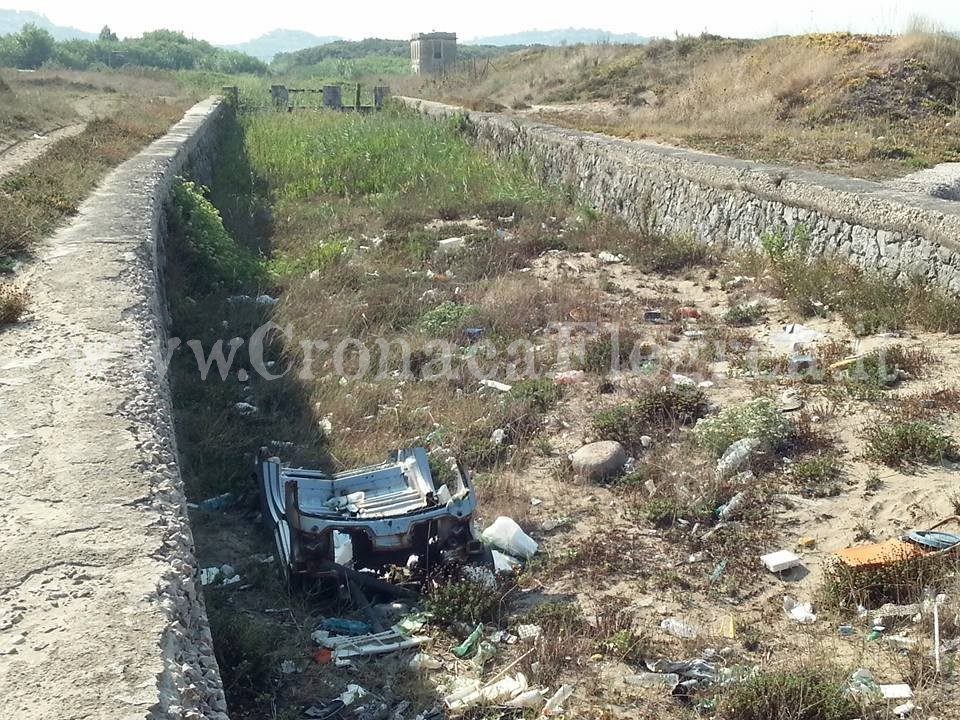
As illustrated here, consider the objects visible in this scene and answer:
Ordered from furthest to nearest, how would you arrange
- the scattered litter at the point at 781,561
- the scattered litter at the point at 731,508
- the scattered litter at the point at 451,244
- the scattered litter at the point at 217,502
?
1. the scattered litter at the point at 451,244
2. the scattered litter at the point at 217,502
3. the scattered litter at the point at 731,508
4. the scattered litter at the point at 781,561

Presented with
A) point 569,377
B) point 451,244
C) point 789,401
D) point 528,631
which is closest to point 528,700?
point 528,631

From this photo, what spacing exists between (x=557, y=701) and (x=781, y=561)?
1175 mm

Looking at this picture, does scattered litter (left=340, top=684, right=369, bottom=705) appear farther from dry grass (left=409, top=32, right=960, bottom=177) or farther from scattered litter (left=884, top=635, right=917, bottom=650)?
dry grass (left=409, top=32, right=960, bottom=177)

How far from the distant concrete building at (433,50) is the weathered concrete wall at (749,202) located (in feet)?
102

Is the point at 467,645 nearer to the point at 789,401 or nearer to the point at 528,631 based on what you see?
the point at 528,631

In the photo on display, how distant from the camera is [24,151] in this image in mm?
10891

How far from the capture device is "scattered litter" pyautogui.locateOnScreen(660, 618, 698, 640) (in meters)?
3.05

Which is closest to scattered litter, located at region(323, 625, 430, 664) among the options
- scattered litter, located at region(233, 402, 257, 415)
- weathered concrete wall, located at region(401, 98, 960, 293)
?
scattered litter, located at region(233, 402, 257, 415)

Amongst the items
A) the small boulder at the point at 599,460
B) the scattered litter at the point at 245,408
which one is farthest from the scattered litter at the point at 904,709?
the scattered litter at the point at 245,408

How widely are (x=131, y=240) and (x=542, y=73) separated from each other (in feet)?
64.3

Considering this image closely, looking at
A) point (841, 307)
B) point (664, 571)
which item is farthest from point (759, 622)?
point (841, 307)

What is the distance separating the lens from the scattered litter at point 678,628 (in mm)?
3053

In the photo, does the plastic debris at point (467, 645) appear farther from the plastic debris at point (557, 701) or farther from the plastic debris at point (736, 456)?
the plastic debris at point (736, 456)

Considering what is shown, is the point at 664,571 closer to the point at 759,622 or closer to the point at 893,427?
the point at 759,622
